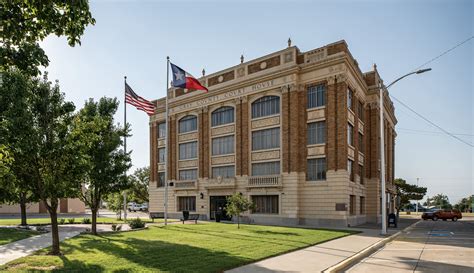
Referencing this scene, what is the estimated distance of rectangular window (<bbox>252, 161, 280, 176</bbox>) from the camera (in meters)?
35.3

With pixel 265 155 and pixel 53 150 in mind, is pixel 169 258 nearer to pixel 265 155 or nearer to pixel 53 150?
pixel 53 150

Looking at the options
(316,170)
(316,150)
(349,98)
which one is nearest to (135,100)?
(316,150)

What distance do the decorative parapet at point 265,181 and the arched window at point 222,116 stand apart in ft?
23.7

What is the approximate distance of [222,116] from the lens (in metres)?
40.8

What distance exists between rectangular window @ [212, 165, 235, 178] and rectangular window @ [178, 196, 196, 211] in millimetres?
4400

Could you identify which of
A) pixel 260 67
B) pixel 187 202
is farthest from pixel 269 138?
pixel 187 202

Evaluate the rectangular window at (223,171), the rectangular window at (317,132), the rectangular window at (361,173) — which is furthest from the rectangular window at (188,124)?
the rectangular window at (361,173)

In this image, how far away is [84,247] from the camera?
15320mm

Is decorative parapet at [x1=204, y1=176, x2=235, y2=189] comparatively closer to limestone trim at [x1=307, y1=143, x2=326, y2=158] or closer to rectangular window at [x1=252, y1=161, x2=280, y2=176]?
rectangular window at [x1=252, y1=161, x2=280, y2=176]

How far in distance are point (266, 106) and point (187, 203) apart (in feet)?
51.0

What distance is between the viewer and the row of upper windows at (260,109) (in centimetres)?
3350

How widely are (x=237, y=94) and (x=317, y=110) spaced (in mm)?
9170

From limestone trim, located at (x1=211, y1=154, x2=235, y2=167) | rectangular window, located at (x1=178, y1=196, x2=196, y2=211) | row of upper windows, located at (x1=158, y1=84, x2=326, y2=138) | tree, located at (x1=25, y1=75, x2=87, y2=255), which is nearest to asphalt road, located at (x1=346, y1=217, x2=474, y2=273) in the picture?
tree, located at (x1=25, y1=75, x2=87, y2=255)

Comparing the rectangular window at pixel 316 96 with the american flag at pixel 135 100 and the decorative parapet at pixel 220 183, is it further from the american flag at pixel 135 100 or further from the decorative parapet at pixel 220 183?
the american flag at pixel 135 100
